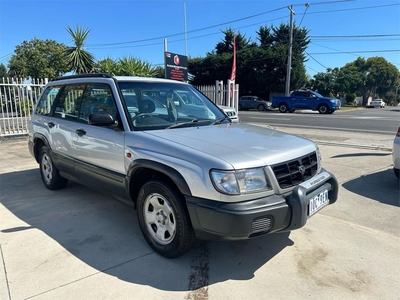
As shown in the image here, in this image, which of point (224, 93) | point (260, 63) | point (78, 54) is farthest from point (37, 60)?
point (224, 93)

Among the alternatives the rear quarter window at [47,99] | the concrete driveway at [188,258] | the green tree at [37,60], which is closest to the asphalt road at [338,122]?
the concrete driveway at [188,258]

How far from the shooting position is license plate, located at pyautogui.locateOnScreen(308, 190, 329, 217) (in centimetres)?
267

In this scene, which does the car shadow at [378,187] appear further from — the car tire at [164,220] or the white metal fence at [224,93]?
the white metal fence at [224,93]

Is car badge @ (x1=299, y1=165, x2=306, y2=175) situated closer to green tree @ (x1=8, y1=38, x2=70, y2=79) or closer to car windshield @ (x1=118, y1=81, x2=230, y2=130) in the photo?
car windshield @ (x1=118, y1=81, x2=230, y2=130)

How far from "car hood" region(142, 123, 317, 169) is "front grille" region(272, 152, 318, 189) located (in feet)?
0.18

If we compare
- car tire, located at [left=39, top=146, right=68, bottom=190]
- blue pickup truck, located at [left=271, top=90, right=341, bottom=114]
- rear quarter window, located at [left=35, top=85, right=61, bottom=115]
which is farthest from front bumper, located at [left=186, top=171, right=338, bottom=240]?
blue pickup truck, located at [left=271, top=90, right=341, bottom=114]

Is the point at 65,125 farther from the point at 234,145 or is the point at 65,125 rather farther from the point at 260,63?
the point at 260,63

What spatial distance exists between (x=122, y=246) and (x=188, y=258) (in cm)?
74

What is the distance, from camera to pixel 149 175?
3.13 metres

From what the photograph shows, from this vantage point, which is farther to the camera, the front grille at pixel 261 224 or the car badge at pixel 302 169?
the car badge at pixel 302 169

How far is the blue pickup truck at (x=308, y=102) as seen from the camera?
81.6 ft

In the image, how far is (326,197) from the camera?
299 centimetres

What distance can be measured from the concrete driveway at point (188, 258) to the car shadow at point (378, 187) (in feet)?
0.26

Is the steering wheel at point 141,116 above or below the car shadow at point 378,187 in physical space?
above
